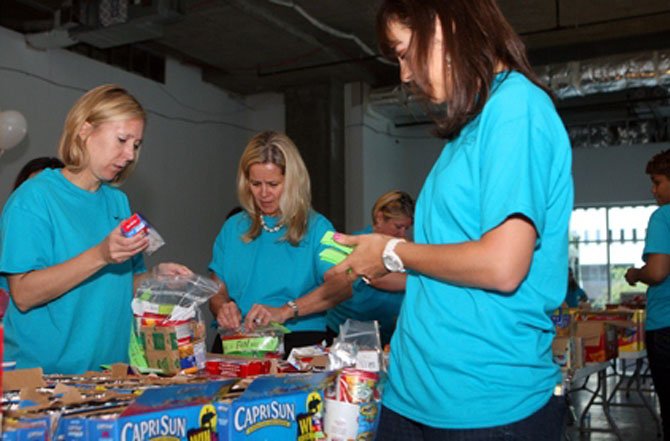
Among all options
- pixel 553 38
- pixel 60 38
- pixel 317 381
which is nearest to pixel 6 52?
pixel 60 38

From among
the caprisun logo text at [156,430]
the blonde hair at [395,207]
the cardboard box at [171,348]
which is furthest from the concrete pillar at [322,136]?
the caprisun logo text at [156,430]

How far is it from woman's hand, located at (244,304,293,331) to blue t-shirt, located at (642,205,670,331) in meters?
2.12

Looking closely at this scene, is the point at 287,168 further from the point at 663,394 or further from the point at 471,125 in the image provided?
the point at 663,394

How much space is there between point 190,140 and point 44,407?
7554 millimetres

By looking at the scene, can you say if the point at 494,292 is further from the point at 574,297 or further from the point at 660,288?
the point at 574,297

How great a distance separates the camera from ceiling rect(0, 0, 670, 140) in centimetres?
605

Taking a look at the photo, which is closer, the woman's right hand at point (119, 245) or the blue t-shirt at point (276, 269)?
the woman's right hand at point (119, 245)

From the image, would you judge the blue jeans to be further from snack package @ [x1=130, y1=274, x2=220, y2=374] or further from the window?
the window

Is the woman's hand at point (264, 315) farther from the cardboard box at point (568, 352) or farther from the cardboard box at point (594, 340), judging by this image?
the cardboard box at point (594, 340)

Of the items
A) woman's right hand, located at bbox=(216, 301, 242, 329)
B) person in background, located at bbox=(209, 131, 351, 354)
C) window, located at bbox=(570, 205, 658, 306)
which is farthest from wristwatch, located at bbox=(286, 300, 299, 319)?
window, located at bbox=(570, 205, 658, 306)

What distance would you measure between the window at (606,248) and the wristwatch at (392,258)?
1058 centimetres

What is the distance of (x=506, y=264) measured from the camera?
3.58 ft

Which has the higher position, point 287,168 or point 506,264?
point 287,168

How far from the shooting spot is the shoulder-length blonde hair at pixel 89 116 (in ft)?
6.15
